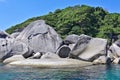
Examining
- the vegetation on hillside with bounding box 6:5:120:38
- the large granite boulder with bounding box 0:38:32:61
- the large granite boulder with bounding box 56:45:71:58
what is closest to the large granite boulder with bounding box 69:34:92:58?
the large granite boulder with bounding box 56:45:71:58

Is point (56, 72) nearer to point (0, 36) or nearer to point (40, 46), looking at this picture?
point (40, 46)

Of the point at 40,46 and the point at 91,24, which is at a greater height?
the point at 91,24

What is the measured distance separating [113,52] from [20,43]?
41.2 ft

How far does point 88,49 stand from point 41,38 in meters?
8.24

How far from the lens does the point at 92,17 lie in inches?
2389

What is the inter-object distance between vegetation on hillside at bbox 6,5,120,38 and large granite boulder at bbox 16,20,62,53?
11183 mm

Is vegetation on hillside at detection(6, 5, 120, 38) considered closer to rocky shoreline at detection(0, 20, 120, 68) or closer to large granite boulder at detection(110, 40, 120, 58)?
rocky shoreline at detection(0, 20, 120, 68)

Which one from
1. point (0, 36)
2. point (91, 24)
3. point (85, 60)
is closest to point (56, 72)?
point (85, 60)

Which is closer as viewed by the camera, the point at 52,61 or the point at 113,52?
the point at 52,61

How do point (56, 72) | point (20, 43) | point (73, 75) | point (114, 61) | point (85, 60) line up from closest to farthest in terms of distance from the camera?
point (73, 75)
point (56, 72)
point (85, 60)
point (114, 61)
point (20, 43)

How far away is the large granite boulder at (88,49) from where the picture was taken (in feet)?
122

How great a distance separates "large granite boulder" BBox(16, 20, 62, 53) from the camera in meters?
42.6

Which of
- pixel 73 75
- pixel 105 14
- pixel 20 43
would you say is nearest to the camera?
pixel 73 75

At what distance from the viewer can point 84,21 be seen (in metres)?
58.1
